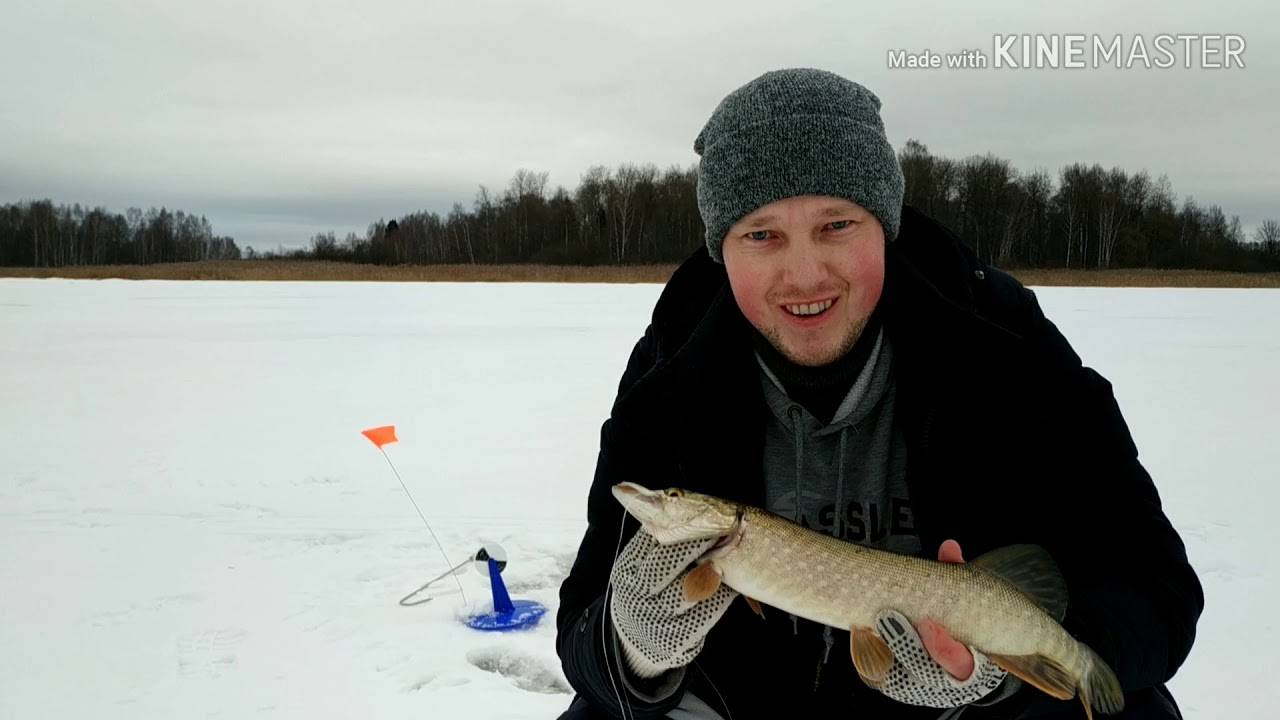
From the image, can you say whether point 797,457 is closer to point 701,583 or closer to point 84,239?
point 701,583

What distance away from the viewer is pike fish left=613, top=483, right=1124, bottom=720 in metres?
1.65

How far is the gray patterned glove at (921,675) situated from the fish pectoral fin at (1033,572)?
0.15 m

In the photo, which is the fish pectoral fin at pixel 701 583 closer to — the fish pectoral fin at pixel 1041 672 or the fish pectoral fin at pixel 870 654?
the fish pectoral fin at pixel 870 654

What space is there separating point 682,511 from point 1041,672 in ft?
2.45

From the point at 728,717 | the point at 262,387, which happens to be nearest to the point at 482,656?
the point at 728,717

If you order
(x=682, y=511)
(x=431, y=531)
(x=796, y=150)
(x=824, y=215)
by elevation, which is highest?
(x=796, y=150)

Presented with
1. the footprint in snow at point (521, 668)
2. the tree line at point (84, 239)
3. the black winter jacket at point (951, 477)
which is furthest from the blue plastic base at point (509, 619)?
the tree line at point (84, 239)

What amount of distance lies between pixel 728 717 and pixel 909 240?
120 centimetres

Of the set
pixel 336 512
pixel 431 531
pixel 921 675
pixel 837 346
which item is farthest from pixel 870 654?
pixel 336 512

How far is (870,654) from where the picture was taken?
5.48 ft

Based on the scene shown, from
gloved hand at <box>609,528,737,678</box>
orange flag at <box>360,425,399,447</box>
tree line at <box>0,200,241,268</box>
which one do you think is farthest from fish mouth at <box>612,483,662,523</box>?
tree line at <box>0,200,241,268</box>

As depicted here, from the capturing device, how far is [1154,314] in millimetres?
16203

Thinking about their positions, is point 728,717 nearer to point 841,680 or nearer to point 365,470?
point 841,680

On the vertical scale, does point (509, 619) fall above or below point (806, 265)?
below
